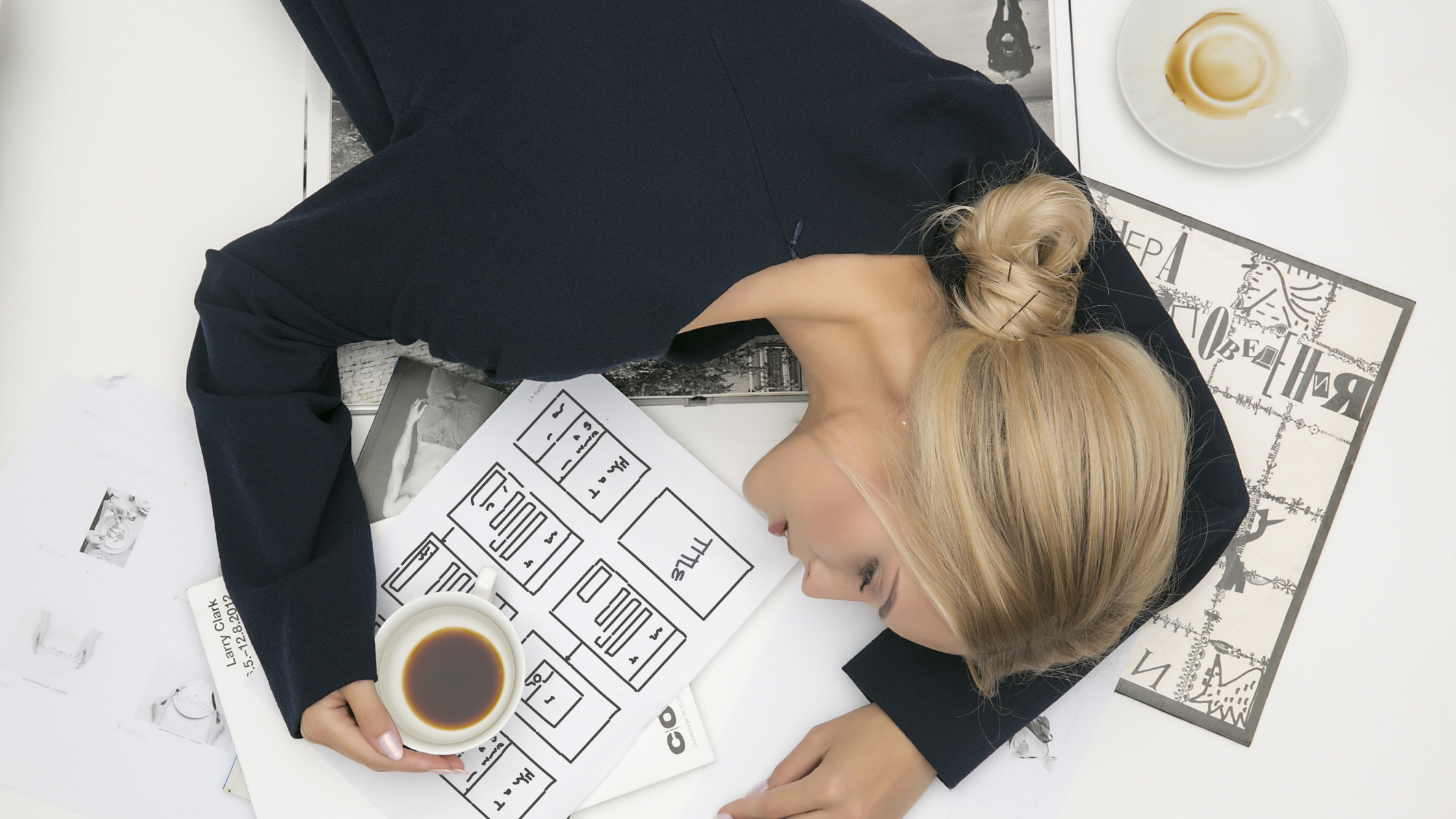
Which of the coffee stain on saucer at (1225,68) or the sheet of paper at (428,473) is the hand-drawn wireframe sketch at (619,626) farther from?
the coffee stain on saucer at (1225,68)

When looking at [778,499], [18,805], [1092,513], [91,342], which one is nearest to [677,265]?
[778,499]

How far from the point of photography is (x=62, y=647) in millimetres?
665

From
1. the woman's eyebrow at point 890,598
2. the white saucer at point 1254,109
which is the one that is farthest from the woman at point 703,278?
the white saucer at point 1254,109

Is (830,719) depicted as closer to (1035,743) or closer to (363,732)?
(1035,743)

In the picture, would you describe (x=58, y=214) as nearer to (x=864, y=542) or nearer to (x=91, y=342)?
(x=91, y=342)

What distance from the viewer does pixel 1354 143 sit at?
778mm

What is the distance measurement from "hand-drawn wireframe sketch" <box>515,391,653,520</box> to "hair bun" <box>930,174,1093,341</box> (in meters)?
0.31

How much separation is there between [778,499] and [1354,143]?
0.66 meters

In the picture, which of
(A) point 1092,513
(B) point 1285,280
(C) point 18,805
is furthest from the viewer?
Result: (B) point 1285,280

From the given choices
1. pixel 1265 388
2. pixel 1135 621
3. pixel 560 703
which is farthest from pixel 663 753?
pixel 1265 388

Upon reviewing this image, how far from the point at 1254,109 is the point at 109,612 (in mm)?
1086

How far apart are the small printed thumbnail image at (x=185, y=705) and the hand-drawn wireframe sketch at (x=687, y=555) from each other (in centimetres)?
35

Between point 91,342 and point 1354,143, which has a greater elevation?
point 1354,143

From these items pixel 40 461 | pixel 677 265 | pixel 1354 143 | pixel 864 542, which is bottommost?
pixel 40 461
